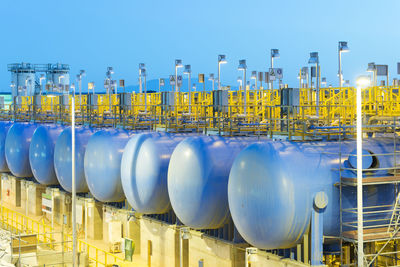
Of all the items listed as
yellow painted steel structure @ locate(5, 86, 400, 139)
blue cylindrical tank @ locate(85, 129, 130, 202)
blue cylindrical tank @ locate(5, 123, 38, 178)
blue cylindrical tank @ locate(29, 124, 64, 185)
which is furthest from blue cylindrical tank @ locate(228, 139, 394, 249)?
blue cylindrical tank @ locate(5, 123, 38, 178)

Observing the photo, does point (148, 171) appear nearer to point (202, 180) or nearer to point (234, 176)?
point (202, 180)

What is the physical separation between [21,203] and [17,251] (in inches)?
569

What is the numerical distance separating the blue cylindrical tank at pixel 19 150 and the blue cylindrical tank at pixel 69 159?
6.02 meters

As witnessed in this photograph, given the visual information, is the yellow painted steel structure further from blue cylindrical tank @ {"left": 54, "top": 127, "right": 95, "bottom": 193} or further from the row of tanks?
blue cylindrical tank @ {"left": 54, "top": 127, "right": 95, "bottom": 193}

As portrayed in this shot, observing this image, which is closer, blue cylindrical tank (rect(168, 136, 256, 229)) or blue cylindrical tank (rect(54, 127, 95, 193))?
blue cylindrical tank (rect(168, 136, 256, 229))

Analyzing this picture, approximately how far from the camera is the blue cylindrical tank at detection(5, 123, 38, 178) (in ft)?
113

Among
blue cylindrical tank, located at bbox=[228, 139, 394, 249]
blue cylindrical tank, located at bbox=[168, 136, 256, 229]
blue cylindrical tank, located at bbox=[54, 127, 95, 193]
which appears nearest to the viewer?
blue cylindrical tank, located at bbox=[228, 139, 394, 249]

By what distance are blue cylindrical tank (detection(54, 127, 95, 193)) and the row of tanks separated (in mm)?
47

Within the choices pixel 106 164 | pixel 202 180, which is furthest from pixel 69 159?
pixel 202 180

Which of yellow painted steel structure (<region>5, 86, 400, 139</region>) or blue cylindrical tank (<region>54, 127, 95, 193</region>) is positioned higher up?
yellow painted steel structure (<region>5, 86, 400, 139</region>)

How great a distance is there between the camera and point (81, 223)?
3016cm

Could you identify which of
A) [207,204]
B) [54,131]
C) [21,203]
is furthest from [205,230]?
[21,203]

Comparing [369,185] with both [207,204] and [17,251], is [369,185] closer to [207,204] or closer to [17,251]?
[207,204]

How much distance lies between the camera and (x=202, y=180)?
18.6 metres
